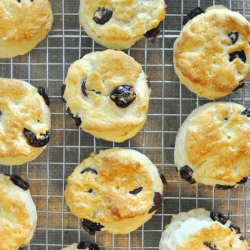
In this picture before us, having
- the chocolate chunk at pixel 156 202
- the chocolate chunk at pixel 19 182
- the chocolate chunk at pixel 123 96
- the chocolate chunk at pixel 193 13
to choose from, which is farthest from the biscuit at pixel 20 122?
the chocolate chunk at pixel 193 13

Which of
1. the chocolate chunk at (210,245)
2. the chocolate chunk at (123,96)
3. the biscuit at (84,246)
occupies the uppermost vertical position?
the chocolate chunk at (123,96)

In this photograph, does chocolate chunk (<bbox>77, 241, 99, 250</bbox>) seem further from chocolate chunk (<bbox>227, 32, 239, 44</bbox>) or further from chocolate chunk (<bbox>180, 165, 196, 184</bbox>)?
chocolate chunk (<bbox>227, 32, 239, 44</bbox>)

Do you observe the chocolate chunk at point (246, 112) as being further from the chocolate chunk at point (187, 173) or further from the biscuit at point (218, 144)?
the chocolate chunk at point (187, 173)

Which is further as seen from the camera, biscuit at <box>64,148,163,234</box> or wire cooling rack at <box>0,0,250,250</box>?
wire cooling rack at <box>0,0,250,250</box>

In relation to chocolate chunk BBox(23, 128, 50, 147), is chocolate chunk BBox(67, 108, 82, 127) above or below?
above

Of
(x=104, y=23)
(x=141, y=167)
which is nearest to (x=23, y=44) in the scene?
(x=104, y=23)

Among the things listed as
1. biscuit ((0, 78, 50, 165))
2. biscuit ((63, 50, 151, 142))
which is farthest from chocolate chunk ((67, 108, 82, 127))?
biscuit ((0, 78, 50, 165))
